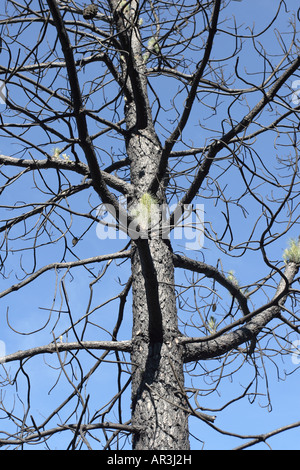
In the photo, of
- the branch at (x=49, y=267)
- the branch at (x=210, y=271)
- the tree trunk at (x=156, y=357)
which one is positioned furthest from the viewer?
the branch at (x=210, y=271)

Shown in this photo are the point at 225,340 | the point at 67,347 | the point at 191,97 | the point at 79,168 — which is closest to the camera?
the point at 191,97

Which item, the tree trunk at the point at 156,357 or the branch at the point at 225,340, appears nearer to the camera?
the tree trunk at the point at 156,357

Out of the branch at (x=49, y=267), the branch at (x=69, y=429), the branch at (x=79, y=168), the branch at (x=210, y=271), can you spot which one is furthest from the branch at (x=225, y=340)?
the branch at (x=79, y=168)

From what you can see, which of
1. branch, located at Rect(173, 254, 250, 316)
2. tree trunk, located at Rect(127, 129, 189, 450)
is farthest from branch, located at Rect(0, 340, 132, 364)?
branch, located at Rect(173, 254, 250, 316)

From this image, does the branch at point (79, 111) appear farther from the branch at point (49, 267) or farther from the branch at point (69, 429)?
the branch at point (69, 429)

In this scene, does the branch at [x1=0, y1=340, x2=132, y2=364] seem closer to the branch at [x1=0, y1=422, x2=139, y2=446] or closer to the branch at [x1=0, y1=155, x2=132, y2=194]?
the branch at [x1=0, y1=422, x2=139, y2=446]

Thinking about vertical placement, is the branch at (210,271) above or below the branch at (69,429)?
above

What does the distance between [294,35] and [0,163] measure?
6.86 feet

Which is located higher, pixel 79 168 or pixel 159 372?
pixel 79 168

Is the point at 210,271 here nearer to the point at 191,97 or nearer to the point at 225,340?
the point at 225,340

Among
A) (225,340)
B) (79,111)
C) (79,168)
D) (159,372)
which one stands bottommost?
(159,372)

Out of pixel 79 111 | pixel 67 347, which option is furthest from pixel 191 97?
pixel 67 347

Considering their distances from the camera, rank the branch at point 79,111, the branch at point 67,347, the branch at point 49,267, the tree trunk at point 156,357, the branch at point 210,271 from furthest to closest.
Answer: the branch at point 210,271 → the branch at point 49,267 → the branch at point 67,347 → the tree trunk at point 156,357 → the branch at point 79,111

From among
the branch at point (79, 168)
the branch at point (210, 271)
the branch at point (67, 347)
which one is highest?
the branch at point (79, 168)
